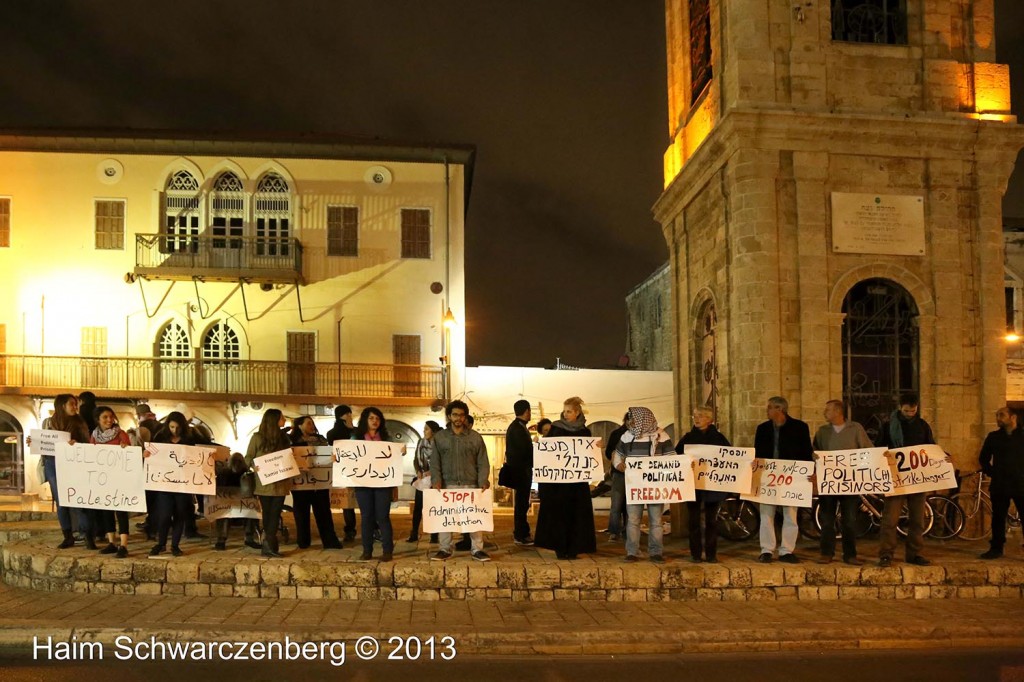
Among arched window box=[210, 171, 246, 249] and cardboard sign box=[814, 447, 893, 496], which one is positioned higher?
arched window box=[210, 171, 246, 249]

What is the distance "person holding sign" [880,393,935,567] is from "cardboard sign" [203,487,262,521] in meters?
7.37

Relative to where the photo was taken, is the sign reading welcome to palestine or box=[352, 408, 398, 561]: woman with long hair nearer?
box=[352, 408, 398, 561]: woman with long hair

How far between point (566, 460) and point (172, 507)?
4.84 meters

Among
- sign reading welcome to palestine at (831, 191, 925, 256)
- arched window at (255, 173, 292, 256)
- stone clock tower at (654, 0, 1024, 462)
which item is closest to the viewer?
stone clock tower at (654, 0, 1024, 462)

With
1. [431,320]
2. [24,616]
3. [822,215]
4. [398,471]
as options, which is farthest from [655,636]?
[431,320]

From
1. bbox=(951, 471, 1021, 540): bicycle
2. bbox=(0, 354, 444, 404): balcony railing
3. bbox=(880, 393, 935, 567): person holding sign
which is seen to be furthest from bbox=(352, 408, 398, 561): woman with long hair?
bbox=(0, 354, 444, 404): balcony railing

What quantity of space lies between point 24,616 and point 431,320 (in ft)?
73.9

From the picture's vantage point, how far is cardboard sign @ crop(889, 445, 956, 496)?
11281 millimetres

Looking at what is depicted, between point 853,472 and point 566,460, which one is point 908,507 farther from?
point 566,460

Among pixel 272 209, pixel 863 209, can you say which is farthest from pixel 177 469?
pixel 272 209

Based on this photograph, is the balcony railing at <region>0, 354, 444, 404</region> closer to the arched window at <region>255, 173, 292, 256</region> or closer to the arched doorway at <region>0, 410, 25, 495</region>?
the arched doorway at <region>0, 410, 25, 495</region>

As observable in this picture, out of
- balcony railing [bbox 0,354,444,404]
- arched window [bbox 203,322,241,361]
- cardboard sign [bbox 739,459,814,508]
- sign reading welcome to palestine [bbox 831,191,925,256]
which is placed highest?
sign reading welcome to palestine [bbox 831,191,925,256]

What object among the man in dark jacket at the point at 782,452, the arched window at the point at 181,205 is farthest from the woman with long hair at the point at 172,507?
the arched window at the point at 181,205

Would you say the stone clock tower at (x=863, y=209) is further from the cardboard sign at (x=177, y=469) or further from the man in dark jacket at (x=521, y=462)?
the cardboard sign at (x=177, y=469)
